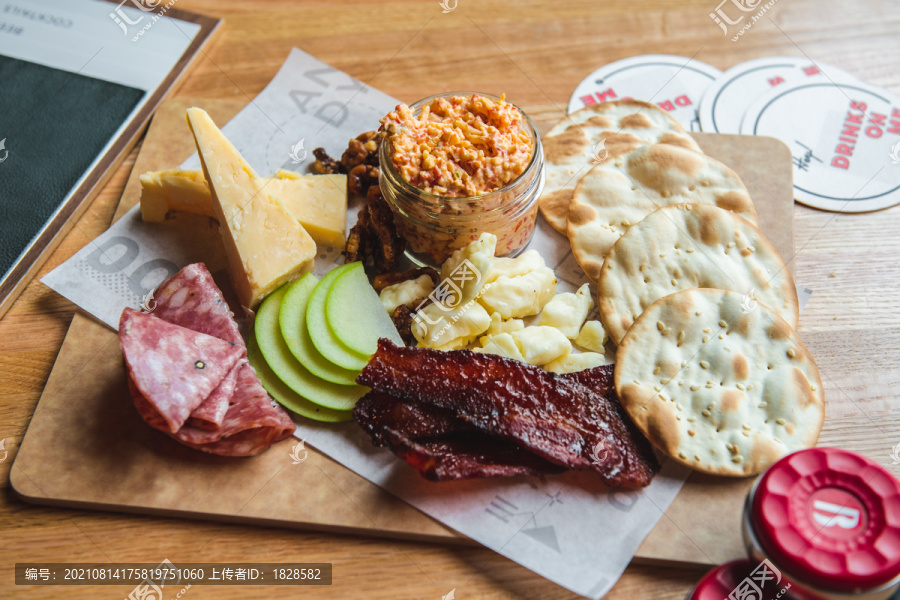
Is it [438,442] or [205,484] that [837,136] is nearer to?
[438,442]

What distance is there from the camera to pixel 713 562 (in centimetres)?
171

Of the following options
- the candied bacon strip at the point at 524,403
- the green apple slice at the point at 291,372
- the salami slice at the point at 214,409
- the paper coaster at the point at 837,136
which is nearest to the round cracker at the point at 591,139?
the paper coaster at the point at 837,136

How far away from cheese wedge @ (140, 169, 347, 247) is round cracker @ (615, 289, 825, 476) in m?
1.04

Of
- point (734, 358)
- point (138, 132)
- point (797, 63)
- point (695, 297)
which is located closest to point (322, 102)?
point (138, 132)

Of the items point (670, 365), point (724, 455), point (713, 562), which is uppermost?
point (670, 365)

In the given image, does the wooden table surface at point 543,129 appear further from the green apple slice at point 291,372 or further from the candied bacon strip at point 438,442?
the green apple slice at point 291,372

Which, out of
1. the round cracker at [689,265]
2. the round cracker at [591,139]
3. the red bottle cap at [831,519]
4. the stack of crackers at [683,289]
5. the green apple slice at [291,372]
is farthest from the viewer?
the round cracker at [591,139]

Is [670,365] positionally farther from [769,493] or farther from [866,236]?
[866,236]

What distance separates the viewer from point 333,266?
7.51 feet

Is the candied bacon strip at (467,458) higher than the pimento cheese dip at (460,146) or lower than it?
lower

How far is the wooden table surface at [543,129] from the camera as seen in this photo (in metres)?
1.76

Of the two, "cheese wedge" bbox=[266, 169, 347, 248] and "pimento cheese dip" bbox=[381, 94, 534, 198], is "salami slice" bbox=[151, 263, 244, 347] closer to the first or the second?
"cheese wedge" bbox=[266, 169, 347, 248]

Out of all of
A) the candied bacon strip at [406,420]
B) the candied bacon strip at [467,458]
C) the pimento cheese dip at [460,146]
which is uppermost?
the pimento cheese dip at [460,146]

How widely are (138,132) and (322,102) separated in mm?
707
